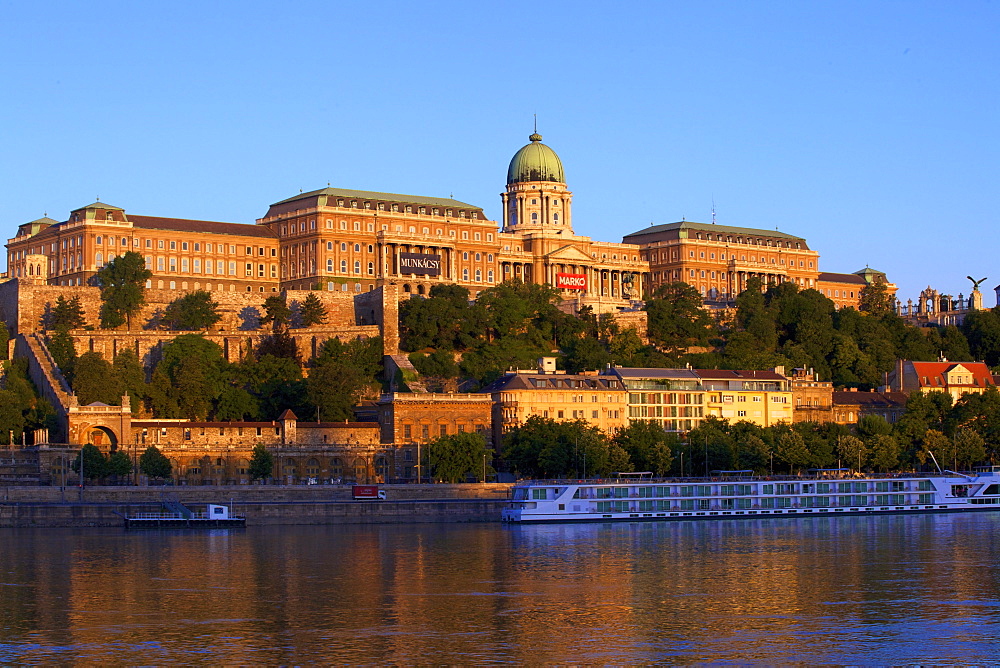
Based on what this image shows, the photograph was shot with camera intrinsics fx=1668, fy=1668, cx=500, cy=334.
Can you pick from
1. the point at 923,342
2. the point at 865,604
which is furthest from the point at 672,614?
the point at 923,342

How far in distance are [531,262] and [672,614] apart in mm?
82617

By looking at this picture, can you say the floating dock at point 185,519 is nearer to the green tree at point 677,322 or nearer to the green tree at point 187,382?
the green tree at point 187,382

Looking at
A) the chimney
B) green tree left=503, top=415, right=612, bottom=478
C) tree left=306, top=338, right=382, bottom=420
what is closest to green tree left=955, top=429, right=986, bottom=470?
green tree left=503, top=415, right=612, bottom=478

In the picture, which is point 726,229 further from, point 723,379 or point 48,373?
point 48,373

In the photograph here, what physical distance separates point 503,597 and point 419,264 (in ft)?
233

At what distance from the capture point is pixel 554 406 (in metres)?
89.8

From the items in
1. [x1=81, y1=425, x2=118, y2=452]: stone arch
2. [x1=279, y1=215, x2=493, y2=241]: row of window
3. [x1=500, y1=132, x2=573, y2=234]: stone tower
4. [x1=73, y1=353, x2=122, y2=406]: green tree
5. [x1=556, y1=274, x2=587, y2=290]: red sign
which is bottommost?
[x1=81, y1=425, x2=118, y2=452]: stone arch

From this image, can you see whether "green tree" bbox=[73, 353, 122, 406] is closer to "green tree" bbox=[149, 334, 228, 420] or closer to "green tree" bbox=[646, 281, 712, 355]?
"green tree" bbox=[149, 334, 228, 420]

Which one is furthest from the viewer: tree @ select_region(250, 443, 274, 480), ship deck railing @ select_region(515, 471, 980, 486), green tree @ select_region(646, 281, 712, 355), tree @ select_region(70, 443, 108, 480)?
green tree @ select_region(646, 281, 712, 355)

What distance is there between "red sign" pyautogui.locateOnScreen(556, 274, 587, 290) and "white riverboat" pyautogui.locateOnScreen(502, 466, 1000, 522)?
4176cm

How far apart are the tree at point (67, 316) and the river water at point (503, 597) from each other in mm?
28737

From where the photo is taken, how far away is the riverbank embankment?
74.2m

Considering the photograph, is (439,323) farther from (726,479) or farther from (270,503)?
(270,503)

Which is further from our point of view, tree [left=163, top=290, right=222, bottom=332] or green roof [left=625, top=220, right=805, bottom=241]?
green roof [left=625, top=220, right=805, bottom=241]
